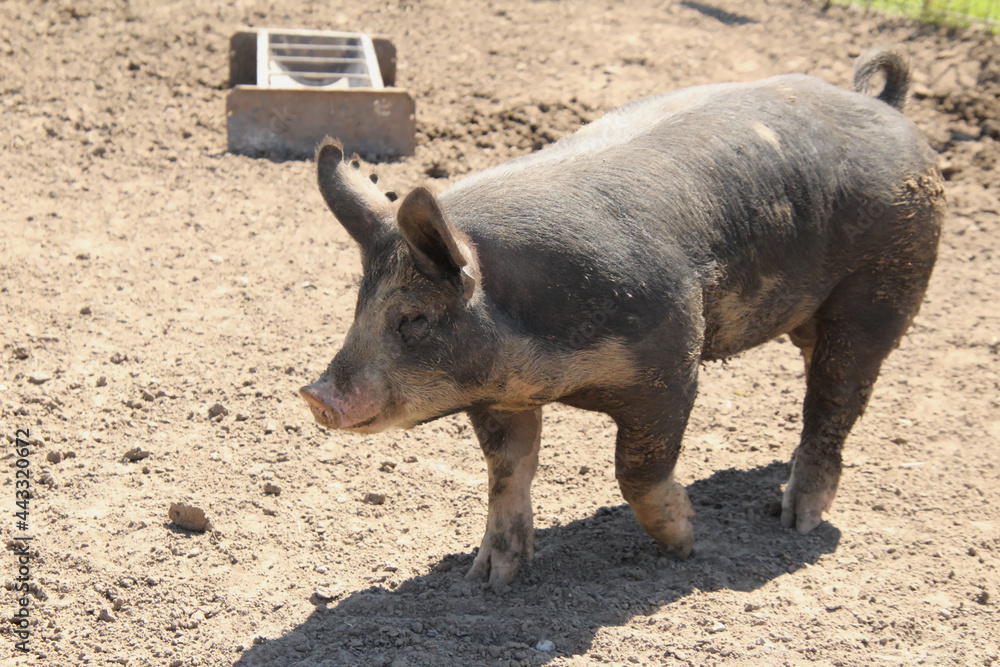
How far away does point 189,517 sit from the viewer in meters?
4.30

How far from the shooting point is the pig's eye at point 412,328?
3.45 m

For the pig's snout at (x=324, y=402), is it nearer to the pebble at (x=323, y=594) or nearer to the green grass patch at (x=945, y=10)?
the pebble at (x=323, y=594)

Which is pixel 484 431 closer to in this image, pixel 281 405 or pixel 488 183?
pixel 488 183

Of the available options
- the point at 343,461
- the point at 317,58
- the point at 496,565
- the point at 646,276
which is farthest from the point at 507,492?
the point at 317,58

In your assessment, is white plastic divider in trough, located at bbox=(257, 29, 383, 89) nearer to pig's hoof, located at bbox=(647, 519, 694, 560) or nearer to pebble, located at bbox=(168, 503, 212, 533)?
pebble, located at bbox=(168, 503, 212, 533)

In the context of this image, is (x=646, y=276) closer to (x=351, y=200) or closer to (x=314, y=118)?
(x=351, y=200)

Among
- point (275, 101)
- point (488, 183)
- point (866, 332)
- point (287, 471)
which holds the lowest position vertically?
point (287, 471)

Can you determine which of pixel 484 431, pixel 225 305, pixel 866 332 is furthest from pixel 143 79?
pixel 866 332

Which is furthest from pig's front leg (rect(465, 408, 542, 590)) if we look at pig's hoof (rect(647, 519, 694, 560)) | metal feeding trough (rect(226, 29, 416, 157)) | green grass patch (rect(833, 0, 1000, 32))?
green grass patch (rect(833, 0, 1000, 32))

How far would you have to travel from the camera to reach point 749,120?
4172 millimetres

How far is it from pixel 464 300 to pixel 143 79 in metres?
6.85

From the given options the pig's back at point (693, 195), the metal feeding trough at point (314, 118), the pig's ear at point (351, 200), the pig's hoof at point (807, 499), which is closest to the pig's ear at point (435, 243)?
the pig's back at point (693, 195)

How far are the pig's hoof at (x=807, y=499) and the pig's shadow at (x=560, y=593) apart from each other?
6 cm

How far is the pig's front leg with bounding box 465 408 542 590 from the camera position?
4.21 m
